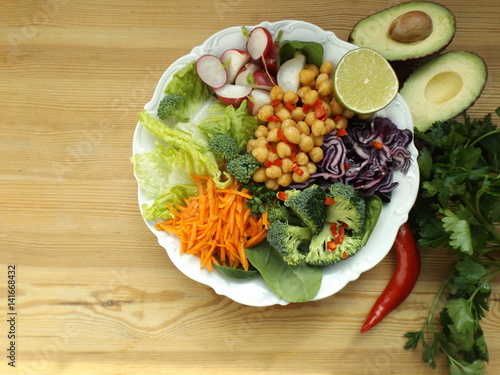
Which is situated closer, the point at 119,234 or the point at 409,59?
the point at 409,59

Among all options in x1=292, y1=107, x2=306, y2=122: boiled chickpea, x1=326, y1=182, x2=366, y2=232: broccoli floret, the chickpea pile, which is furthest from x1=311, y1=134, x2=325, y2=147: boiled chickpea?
x1=326, y1=182, x2=366, y2=232: broccoli floret

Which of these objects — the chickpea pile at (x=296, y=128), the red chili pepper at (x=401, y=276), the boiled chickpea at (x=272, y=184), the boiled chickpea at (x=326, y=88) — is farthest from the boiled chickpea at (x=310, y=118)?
the red chili pepper at (x=401, y=276)

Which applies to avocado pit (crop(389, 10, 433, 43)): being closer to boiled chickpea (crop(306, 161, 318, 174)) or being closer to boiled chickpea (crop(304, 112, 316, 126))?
boiled chickpea (crop(304, 112, 316, 126))

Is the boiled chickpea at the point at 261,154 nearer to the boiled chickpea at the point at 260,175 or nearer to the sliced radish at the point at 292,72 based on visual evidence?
the boiled chickpea at the point at 260,175

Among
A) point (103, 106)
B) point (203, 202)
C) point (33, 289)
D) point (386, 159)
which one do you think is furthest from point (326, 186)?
point (33, 289)

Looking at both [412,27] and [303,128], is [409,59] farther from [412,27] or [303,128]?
[303,128]

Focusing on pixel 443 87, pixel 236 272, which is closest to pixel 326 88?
pixel 443 87
